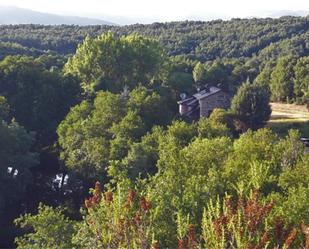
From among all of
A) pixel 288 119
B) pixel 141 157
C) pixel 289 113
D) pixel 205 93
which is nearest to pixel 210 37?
pixel 289 113

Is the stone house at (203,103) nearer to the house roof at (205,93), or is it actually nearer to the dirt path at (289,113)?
the house roof at (205,93)

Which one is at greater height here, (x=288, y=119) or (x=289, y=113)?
(x=288, y=119)

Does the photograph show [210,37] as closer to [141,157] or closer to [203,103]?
[203,103]

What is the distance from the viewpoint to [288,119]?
63500mm

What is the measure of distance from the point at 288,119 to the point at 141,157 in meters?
36.3

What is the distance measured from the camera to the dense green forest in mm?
13023

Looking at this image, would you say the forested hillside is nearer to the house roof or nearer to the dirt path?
the dirt path

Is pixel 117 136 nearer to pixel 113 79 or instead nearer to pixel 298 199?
pixel 298 199

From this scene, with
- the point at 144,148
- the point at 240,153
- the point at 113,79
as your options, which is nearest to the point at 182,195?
the point at 240,153

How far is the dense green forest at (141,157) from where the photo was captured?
13.0 m

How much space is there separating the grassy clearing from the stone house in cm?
658

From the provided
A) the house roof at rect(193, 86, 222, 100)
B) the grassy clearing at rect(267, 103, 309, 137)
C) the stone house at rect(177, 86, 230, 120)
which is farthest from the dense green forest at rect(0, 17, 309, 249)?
the stone house at rect(177, 86, 230, 120)

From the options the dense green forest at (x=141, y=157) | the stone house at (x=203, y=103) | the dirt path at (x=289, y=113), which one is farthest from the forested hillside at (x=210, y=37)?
the stone house at (x=203, y=103)

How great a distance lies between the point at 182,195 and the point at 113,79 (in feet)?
146
